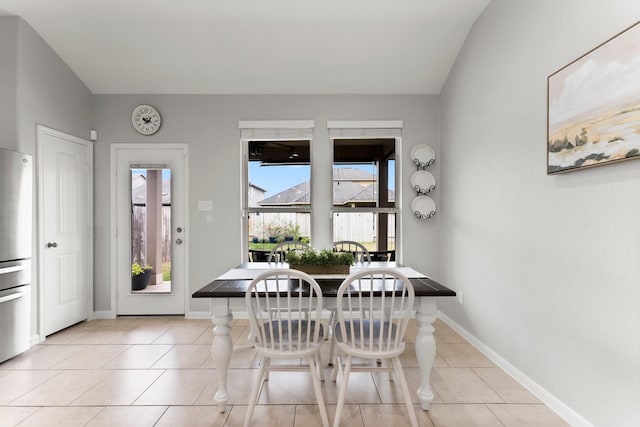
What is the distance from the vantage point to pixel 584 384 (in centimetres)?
189

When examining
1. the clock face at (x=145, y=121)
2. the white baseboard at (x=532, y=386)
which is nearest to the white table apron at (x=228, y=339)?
the white baseboard at (x=532, y=386)

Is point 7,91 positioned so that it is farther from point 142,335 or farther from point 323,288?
point 323,288

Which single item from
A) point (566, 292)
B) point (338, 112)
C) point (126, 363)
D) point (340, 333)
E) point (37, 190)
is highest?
point (338, 112)

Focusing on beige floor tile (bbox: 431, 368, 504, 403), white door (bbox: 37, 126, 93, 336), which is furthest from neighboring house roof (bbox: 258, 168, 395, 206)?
beige floor tile (bbox: 431, 368, 504, 403)

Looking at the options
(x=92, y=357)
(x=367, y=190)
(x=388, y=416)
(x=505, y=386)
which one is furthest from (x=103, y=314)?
(x=505, y=386)

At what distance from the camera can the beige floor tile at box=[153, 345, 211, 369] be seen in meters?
2.74

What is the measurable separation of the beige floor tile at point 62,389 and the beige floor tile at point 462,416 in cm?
229

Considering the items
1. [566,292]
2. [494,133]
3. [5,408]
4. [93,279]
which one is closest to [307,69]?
[494,133]

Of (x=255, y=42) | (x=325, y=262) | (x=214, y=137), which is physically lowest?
(x=325, y=262)

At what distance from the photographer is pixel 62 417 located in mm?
2033

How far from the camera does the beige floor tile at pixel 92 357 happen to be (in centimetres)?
274

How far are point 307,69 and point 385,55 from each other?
0.82 m

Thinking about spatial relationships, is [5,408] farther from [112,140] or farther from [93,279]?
[112,140]

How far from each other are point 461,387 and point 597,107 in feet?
6.22
